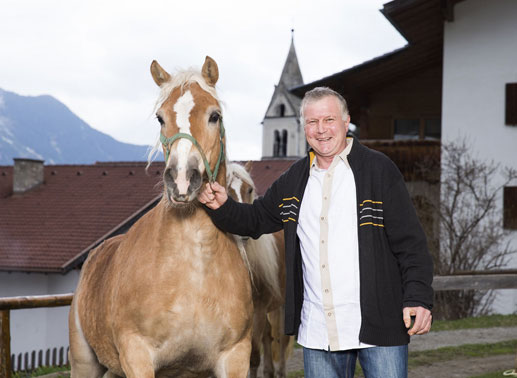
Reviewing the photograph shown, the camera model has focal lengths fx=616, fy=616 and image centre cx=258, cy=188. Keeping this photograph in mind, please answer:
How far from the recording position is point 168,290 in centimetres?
308

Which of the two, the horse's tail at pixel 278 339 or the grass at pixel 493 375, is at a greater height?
the horse's tail at pixel 278 339

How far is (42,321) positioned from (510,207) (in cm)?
1497

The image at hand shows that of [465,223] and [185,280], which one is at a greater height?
[185,280]

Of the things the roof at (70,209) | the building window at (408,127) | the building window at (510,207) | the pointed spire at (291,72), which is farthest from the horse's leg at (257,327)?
the pointed spire at (291,72)

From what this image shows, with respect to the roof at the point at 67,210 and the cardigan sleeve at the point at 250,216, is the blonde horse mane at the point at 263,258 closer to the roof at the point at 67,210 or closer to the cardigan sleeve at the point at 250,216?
the cardigan sleeve at the point at 250,216

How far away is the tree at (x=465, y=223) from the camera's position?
13797 mm

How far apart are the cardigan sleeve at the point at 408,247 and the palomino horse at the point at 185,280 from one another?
0.87m

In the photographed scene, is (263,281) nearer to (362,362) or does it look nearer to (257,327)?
(257,327)

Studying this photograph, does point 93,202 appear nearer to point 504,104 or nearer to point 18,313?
point 18,313

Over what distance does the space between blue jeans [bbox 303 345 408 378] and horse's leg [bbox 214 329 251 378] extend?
33cm

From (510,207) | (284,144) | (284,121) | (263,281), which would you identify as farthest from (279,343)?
(284,144)

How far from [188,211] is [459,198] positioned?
44.5ft

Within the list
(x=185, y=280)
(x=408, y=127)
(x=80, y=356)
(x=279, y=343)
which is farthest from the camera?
(x=408, y=127)

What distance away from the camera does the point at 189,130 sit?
2969 mm
